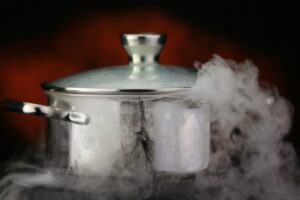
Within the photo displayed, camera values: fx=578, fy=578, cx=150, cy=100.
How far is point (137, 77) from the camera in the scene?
3.03ft

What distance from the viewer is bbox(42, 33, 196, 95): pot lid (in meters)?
0.88

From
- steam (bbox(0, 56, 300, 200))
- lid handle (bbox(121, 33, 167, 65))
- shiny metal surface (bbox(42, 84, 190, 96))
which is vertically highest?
lid handle (bbox(121, 33, 167, 65))

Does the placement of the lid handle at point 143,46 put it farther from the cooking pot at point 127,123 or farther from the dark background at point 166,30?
the dark background at point 166,30

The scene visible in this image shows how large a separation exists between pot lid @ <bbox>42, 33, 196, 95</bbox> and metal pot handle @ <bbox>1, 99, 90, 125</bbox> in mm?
41

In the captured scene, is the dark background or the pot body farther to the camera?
the dark background

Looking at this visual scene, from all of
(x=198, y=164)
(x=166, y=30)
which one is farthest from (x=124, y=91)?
(x=166, y=30)

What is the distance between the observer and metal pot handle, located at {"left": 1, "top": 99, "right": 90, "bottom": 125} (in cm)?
86

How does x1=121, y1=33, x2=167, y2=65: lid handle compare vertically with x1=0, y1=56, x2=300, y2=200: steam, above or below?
above

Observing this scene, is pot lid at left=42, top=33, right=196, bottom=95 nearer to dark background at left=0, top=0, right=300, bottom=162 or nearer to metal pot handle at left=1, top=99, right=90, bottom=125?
metal pot handle at left=1, top=99, right=90, bottom=125

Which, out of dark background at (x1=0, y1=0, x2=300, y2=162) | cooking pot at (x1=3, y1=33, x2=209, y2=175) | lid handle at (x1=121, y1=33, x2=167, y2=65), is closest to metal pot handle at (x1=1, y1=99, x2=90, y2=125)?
cooking pot at (x1=3, y1=33, x2=209, y2=175)

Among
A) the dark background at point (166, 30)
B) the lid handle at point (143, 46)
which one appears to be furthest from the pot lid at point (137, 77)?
the dark background at point (166, 30)

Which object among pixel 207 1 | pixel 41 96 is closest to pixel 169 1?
pixel 207 1

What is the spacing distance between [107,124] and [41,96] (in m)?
0.55

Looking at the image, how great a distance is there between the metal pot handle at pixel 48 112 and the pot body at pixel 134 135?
3 centimetres
